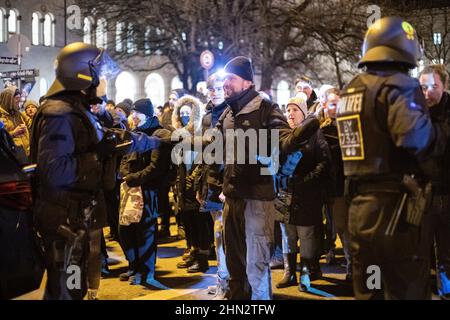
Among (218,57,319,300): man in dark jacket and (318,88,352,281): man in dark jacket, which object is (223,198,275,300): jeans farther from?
(318,88,352,281): man in dark jacket

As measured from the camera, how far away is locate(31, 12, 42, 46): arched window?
35750mm

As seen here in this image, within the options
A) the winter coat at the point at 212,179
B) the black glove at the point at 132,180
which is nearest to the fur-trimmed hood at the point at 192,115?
the winter coat at the point at 212,179

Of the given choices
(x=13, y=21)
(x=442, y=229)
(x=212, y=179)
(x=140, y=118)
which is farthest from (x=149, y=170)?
(x=13, y=21)

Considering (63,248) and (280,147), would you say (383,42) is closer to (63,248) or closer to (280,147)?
(280,147)

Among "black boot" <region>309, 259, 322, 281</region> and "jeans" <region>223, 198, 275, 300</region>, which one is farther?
"black boot" <region>309, 259, 322, 281</region>

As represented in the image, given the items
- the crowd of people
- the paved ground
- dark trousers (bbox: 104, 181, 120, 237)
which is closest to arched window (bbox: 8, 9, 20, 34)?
the crowd of people

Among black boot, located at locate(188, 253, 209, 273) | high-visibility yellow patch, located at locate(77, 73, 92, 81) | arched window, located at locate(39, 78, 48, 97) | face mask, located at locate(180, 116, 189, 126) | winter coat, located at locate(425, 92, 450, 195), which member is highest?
arched window, located at locate(39, 78, 48, 97)

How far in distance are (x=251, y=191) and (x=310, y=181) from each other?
5.47 feet

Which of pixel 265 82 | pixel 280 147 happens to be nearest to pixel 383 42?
pixel 280 147

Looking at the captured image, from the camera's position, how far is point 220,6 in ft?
72.6

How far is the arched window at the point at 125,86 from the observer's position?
4244 cm

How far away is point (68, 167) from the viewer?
171 inches

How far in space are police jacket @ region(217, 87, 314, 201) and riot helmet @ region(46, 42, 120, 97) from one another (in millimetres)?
1370
